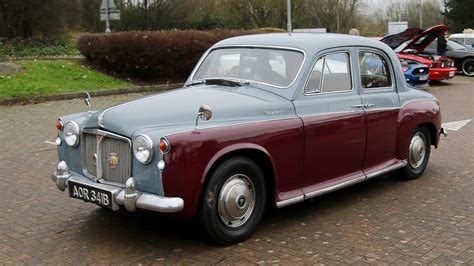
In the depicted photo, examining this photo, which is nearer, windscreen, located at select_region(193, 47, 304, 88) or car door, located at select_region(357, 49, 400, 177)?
windscreen, located at select_region(193, 47, 304, 88)

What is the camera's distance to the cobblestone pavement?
4.38 m

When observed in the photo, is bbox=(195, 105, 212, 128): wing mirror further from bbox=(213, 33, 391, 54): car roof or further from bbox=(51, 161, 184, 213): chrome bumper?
bbox=(213, 33, 391, 54): car roof

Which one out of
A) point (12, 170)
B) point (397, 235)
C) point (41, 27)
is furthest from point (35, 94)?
point (397, 235)

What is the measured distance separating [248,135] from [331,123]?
1073 millimetres

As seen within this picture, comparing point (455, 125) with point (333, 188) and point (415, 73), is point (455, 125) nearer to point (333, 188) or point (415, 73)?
point (333, 188)

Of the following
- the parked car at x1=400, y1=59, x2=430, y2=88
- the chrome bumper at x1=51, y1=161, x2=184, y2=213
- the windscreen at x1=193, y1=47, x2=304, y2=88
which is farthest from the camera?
the parked car at x1=400, y1=59, x2=430, y2=88

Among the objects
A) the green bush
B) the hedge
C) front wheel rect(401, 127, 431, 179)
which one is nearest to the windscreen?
front wheel rect(401, 127, 431, 179)

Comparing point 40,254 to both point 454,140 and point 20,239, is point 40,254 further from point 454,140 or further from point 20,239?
point 454,140

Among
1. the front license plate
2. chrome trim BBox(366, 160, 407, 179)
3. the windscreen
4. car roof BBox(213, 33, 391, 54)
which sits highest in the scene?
car roof BBox(213, 33, 391, 54)

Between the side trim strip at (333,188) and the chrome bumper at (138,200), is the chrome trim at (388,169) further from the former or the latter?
the chrome bumper at (138,200)

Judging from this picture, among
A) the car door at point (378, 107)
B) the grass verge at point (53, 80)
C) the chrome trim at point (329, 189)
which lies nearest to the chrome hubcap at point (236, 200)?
the chrome trim at point (329, 189)

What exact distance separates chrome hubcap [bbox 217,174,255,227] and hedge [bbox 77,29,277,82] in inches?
491

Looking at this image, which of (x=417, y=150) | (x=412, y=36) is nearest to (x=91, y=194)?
(x=417, y=150)

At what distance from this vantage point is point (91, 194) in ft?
14.8
